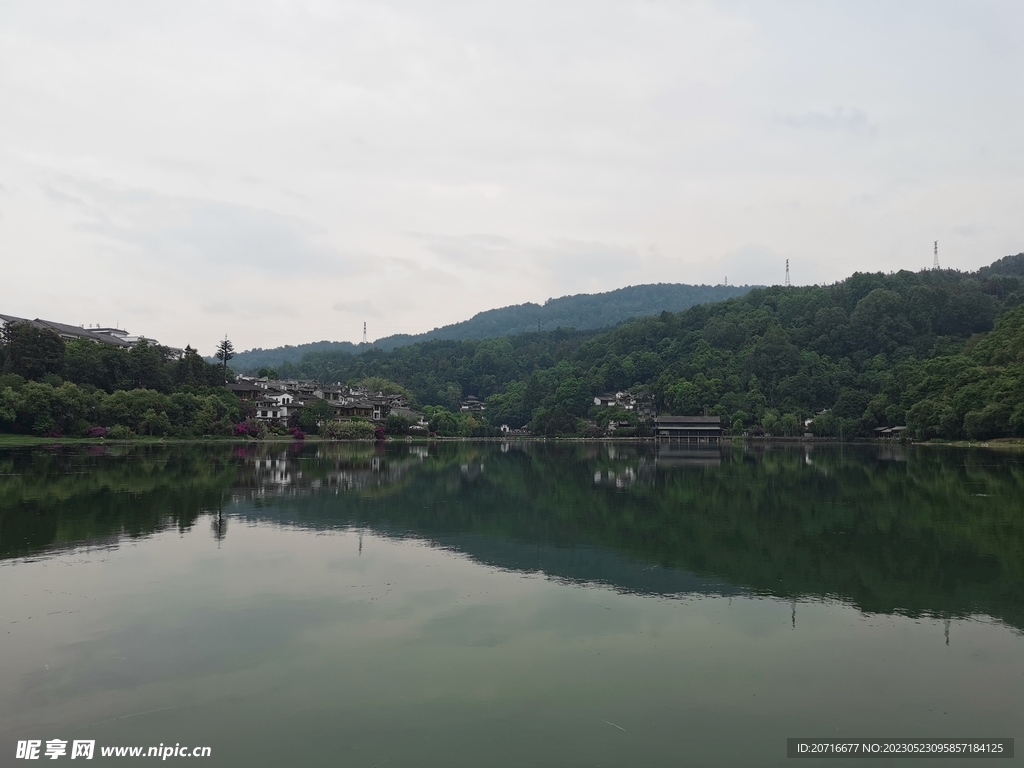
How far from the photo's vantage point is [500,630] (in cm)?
790

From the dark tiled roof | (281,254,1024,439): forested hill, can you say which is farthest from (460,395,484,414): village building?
the dark tiled roof

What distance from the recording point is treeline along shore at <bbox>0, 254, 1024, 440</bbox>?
43.5 meters

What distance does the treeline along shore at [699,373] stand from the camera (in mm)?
43500

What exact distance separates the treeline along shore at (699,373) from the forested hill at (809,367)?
0.74ft

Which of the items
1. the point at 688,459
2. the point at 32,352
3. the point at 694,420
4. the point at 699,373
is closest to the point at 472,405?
the point at 699,373

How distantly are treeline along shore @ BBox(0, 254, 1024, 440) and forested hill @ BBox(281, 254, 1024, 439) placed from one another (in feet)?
0.74

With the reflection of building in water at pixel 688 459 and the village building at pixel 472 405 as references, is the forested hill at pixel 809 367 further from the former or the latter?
the reflection of building in water at pixel 688 459

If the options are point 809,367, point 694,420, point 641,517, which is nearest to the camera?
point 641,517

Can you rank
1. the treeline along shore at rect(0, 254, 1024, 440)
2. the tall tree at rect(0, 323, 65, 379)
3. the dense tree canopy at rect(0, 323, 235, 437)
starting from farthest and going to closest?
the treeline along shore at rect(0, 254, 1024, 440) → the tall tree at rect(0, 323, 65, 379) → the dense tree canopy at rect(0, 323, 235, 437)

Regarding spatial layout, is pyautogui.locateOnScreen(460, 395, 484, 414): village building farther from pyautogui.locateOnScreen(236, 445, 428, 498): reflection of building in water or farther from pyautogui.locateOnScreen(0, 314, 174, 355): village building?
pyautogui.locateOnScreen(236, 445, 428, 498): reflection of building in water

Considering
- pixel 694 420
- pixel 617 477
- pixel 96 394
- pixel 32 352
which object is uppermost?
pixel 32 352

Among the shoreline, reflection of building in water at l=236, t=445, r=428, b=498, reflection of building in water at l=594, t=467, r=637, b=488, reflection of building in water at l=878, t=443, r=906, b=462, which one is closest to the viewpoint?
reflection of building in water at l=236, t=445, r=428, b=498

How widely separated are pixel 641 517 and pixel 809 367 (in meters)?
78.6

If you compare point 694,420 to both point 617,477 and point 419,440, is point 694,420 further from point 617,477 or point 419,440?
point 617,477
